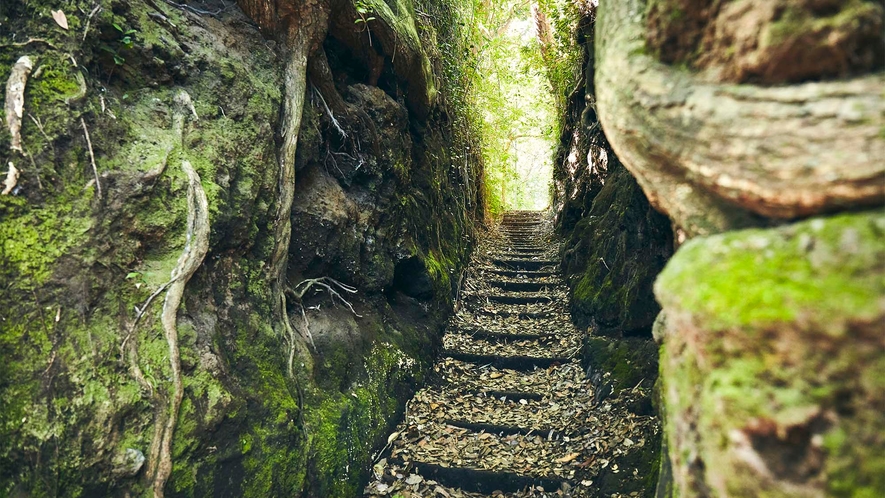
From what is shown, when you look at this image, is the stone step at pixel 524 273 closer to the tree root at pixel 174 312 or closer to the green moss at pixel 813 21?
the tree root at pixel 174 312

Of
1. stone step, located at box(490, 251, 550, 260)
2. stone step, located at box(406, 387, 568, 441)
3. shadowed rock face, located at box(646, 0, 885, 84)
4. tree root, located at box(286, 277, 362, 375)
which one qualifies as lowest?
stone step, located at box(406, 387, 568, 441)

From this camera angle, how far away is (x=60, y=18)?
209 cm

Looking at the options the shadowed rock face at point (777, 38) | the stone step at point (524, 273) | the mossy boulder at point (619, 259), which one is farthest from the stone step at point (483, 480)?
the stone step at point (524, 273)

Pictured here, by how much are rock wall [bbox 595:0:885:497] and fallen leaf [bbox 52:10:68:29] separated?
263cm

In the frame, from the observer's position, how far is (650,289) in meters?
3.76

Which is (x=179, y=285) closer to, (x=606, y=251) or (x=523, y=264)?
(x=606, y=251)

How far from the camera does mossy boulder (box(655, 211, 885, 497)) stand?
986mm

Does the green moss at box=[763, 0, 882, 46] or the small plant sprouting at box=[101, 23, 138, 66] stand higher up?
the small plant sprouting at box=[101, 23, 138, 66]

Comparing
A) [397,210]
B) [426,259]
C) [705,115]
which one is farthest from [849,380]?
[426,259]

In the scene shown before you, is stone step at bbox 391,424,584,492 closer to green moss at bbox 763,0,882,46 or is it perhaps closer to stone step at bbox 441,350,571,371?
stone step at bbox 441,350,571,371

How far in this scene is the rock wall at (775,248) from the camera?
1.01 metres

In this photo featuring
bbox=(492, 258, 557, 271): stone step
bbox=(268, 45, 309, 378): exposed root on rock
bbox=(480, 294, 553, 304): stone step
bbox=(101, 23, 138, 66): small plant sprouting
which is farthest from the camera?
bbox=(492, 258, 557, 271): stone step

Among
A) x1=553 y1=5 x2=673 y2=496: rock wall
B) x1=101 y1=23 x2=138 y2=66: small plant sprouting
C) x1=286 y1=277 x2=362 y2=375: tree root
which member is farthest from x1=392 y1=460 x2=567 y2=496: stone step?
x1=101 y1=23 x2=138 y2=66: small plant sprouting

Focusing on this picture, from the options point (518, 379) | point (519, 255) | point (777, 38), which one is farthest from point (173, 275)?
point (519, 255)
